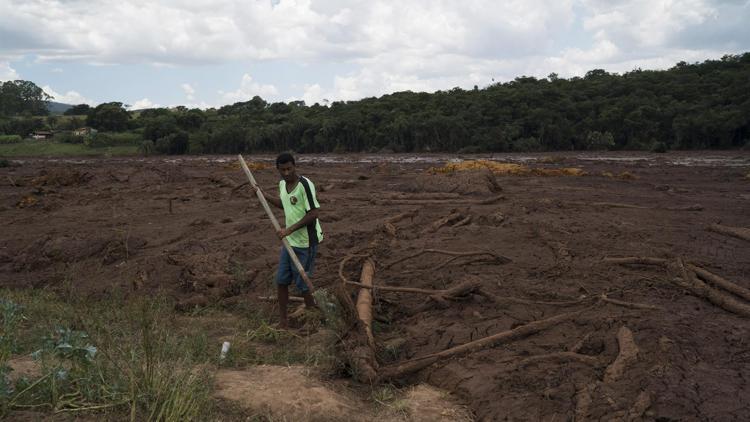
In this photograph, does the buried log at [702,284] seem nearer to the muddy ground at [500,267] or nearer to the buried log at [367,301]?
the muddy ground at [500,267]

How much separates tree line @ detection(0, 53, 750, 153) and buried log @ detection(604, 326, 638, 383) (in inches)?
1178

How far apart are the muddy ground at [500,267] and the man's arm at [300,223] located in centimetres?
88

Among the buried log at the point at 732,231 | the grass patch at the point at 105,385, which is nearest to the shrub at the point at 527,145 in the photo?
the buried log at the point at 732,231

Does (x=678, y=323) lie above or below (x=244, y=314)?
above

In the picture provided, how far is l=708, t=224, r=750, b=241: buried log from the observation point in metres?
7.86

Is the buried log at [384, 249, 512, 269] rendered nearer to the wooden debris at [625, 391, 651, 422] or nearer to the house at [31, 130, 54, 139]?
the wooden debris at [625, 391, 651, 422]

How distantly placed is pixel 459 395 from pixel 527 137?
3654 cm

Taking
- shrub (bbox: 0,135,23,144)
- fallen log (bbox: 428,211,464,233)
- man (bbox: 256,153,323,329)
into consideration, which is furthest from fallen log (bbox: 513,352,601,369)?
shrub (bbox: 0,135,23,144)

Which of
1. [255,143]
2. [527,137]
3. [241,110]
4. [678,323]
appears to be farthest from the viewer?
[241,110]

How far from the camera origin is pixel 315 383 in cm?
420

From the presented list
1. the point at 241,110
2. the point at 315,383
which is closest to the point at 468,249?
the point at 315,383

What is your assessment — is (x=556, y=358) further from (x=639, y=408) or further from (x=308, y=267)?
(x=308, y=267)

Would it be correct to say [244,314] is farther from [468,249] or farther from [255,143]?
[255,143]

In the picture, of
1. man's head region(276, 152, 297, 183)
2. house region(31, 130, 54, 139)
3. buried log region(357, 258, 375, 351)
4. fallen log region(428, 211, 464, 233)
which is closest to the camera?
buried log region(357, 258, 375, 351)
